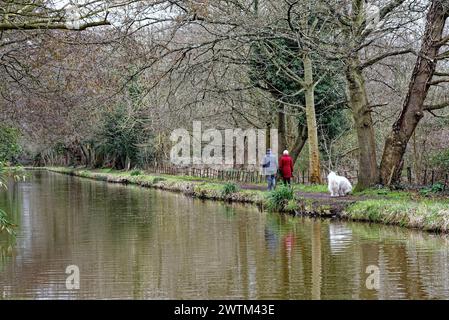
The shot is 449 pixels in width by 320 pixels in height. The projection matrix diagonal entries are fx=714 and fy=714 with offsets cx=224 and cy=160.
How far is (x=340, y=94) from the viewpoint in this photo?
31297 mm

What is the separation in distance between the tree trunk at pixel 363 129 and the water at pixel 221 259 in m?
3.43

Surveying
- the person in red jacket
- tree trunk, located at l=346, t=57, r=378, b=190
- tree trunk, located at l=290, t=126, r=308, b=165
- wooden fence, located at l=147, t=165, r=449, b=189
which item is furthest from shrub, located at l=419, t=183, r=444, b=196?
tree trunk, located at l=290, t=126, r=308, b=165

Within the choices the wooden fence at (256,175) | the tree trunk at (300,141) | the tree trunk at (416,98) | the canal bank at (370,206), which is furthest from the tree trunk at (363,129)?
the tree trunk at (300,141)

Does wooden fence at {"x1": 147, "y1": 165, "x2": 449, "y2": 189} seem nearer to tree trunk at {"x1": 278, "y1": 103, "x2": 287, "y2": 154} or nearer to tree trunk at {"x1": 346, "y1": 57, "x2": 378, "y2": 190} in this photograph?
tree trunk at {"x1": 278, "y1": 103, "x2": 287, "y2": 154}

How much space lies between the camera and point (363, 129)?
2347 centimetres

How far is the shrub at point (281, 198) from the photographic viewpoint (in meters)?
22.6

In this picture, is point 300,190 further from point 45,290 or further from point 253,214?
point 45,290

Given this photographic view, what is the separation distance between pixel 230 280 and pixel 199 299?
1480 millimetres

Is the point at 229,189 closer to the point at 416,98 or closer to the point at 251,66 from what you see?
the point at 251,66

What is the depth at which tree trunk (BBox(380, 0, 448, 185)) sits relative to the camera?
20516 millimetres

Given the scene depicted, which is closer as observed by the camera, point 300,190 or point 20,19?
point 20,19

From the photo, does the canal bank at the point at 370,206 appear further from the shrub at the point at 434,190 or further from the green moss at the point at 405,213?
the shrub at the point at 434,190

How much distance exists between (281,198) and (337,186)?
1.81 metres
